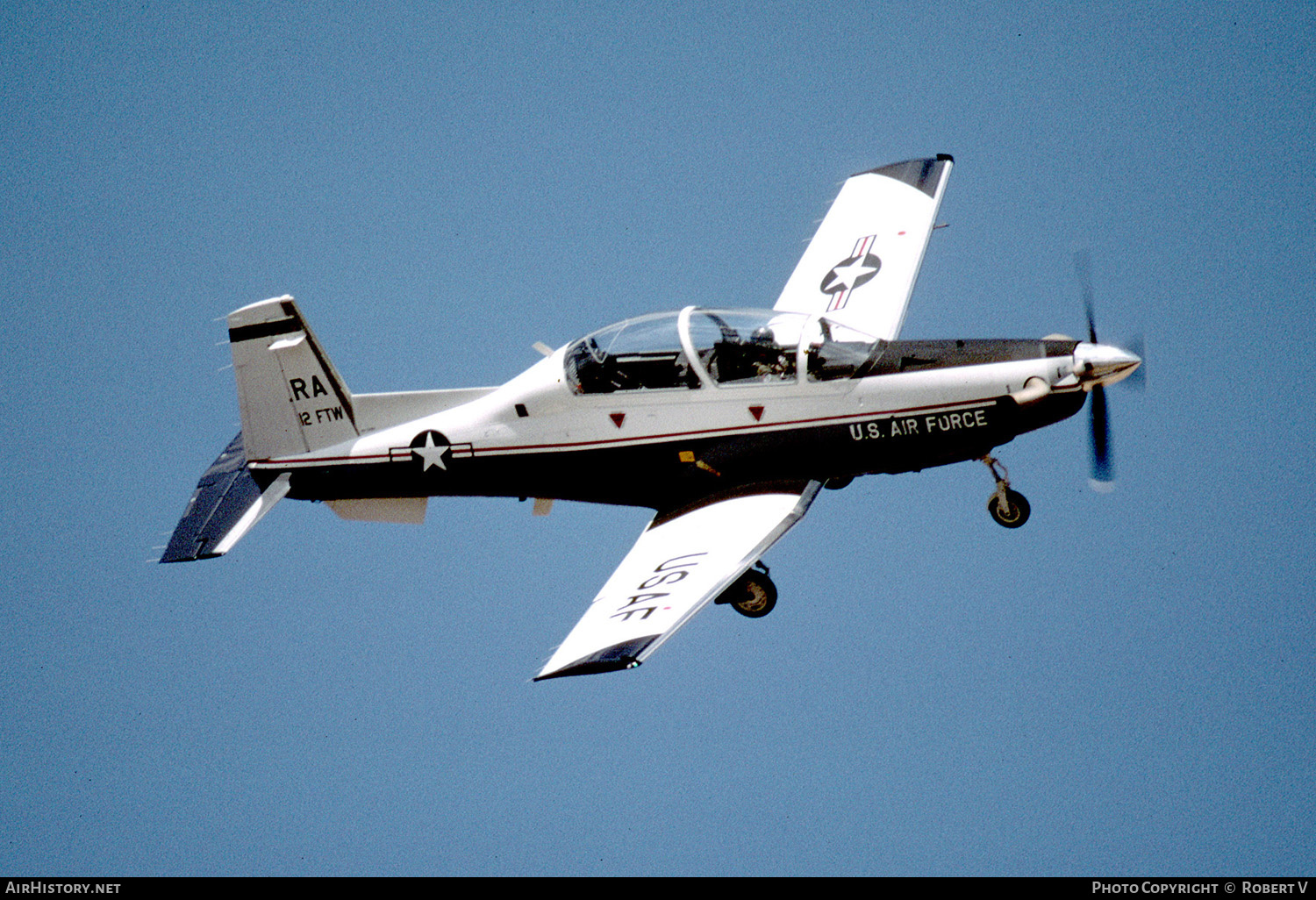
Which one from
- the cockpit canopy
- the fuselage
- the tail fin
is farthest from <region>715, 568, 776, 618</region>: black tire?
the tail fin

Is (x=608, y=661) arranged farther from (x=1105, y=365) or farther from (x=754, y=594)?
(x=1105, y=365)

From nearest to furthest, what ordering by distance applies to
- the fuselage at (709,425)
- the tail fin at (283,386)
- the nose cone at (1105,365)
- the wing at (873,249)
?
the nose cone at (1105,365) < the fuselage at (709,425) < the tail fin at (283,386) < the wing at (873,249)

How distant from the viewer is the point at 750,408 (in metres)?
17.2

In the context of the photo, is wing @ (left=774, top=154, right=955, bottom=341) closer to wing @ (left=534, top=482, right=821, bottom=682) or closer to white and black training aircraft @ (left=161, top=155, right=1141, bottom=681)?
white and black training aircraft @ (left=161, top=155, right=1141, bottom=681)

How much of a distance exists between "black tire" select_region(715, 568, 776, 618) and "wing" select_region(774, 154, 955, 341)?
3.29 metres

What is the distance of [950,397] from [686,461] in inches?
101

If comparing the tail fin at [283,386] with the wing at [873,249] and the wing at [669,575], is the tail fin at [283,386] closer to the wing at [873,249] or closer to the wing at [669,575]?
the wing at [669,575]

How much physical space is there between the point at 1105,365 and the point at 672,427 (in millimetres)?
4057

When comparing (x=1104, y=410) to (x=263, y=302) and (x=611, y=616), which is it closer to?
(x=611, y=616)

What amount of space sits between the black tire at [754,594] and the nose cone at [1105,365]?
3.46 m

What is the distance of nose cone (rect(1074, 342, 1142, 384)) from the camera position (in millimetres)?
16688

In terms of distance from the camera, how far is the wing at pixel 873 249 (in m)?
19.2

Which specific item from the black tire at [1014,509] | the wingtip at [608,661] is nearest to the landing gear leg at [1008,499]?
the black tire at [1014,509]

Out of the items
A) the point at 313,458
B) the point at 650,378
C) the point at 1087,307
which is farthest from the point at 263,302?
the point at 1087,307
